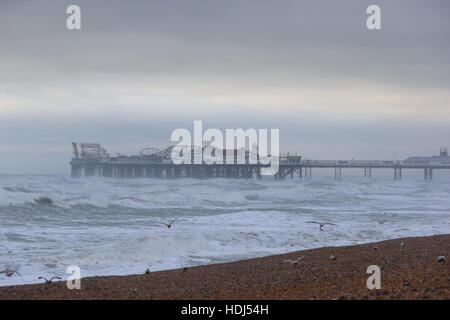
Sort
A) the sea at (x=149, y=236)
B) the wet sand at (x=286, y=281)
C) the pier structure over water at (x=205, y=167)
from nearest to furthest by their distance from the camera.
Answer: the wet sand at (x=286, y=281), the sea at (x=149, y=236), the pier structure over water at (x=205, y=167)

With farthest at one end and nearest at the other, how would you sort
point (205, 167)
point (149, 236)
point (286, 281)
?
point (205, 167) → point (149, 236) → point (286, 281)

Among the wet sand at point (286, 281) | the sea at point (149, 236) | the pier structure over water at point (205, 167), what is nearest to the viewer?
the wet sand at point (286, 281)

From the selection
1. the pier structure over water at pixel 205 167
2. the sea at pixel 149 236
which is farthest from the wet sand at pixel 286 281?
the pier structure over water at pixel 205 167

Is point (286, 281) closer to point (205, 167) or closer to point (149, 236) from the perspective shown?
point (149, 236)

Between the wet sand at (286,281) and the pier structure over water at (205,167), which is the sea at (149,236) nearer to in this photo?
the wet sand at (286,281)

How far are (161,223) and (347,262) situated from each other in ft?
28.7

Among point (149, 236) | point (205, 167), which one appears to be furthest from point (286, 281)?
point (205, 167)

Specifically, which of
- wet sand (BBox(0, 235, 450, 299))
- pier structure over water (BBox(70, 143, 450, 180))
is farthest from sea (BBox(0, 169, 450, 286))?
pier structure over water (BBox(70, 143, 450, 180))

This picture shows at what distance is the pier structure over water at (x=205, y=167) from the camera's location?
A: 5619cm

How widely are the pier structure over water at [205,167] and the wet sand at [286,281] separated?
47640 mm

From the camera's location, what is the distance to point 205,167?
2237 inches

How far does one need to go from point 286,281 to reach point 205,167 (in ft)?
167

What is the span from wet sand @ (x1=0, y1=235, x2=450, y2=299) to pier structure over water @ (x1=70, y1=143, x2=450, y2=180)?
47640mm
